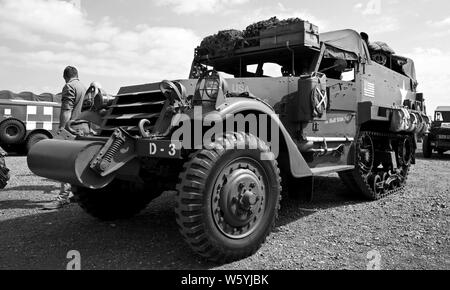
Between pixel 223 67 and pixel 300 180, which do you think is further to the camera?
pixel 223 67

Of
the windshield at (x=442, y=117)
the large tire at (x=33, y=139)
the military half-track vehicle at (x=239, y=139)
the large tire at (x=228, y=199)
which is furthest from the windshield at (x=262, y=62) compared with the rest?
the windshield at (x=442, y=117)

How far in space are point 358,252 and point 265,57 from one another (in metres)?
2.51

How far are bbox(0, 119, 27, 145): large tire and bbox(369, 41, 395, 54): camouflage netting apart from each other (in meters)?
10.8

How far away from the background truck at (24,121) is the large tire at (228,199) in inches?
444

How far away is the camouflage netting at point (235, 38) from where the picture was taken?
A: 4875 mm

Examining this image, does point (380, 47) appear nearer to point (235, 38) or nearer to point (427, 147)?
point (235, 38)

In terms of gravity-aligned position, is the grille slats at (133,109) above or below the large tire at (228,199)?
above

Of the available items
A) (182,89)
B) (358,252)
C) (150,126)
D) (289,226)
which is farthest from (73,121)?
(358,252)

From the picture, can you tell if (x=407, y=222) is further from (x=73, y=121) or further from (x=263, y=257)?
(x=73, y=121)

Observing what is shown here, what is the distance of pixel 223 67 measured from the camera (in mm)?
5391

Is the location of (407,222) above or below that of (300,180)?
below

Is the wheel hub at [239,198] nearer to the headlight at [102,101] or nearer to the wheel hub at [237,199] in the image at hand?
the wheel hub at [237,199]

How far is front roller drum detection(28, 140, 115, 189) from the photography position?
302 centimetres

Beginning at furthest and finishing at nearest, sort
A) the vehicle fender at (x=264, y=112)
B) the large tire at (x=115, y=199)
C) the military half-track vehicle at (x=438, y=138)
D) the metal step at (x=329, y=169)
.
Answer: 1. the military half-track vehicle at (x=438, y=138)
2. the metal step at (x=329, y=169)
3. the large tire at (x=115, y=199)
4. the vehicle fender at (x=264, y=112)
